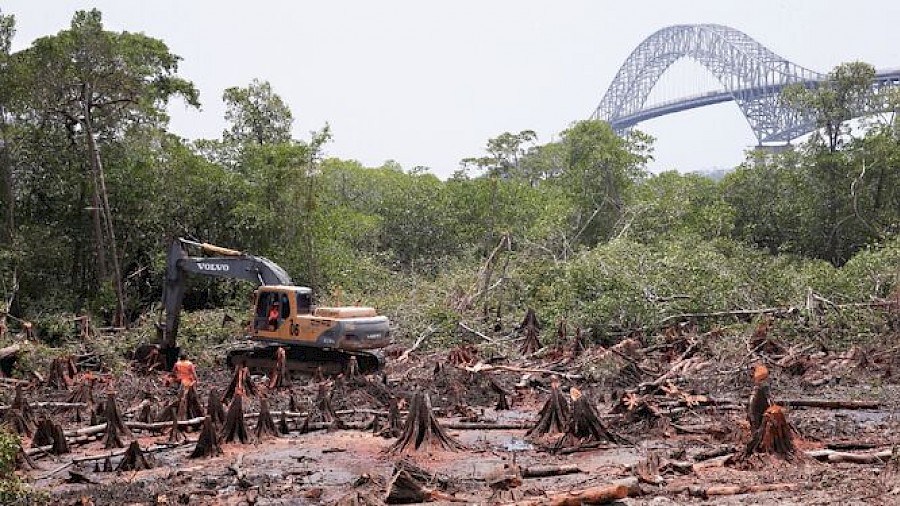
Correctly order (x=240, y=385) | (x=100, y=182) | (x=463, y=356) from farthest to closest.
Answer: (x=100, y=182)
(x=463, y=356)
(x=240, y=385)

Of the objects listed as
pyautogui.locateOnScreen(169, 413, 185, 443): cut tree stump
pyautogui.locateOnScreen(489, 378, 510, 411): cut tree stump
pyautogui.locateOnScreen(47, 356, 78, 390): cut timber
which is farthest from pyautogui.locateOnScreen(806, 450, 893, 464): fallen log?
pyautogui.locateOnScreen(47, 356, 78, 390): cut timber

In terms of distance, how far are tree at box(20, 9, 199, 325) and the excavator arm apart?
5679 millimetres

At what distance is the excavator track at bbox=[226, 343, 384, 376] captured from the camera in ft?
54.5

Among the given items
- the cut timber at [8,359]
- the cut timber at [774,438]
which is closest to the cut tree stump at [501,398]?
the cut timber at [774,438]

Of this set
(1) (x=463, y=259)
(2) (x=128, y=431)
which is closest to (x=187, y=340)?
(2) (x=128, y=431)

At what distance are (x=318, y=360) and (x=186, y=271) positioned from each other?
328cm

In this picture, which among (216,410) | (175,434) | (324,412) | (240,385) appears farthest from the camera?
(240,385)

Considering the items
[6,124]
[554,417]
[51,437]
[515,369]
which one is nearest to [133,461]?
[51,437]

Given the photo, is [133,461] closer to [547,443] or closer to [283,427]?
[283,427]

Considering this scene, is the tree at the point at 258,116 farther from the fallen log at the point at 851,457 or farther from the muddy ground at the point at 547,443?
the fallen log at the point at 851,457

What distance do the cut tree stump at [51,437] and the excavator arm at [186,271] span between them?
6711 millimetres

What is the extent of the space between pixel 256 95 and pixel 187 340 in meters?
13.3

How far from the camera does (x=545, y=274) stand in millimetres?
22594

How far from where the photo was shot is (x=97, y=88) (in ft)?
76.5
